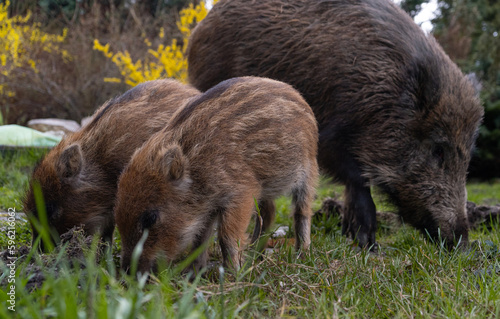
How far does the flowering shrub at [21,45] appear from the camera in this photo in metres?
7.70

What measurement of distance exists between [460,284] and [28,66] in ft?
27.2

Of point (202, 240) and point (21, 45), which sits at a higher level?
point (202, 240)

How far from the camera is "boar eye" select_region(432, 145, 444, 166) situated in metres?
4.69

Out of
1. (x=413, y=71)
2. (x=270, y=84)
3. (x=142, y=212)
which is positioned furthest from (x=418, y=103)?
(x=142, y=212)

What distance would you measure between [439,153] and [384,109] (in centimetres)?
62

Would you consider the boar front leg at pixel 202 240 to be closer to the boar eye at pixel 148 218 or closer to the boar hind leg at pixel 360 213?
the boar eye at pixel 148 218

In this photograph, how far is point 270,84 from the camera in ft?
12.6

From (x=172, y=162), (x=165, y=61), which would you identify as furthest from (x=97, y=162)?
(x=165, y=61)

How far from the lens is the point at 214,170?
10.6 feet

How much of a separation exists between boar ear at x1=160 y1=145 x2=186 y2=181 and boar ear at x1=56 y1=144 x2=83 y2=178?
78 cm

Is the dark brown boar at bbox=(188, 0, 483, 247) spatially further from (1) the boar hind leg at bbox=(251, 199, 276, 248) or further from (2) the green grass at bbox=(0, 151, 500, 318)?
(2) the green grass at bbox=(0, 151, 500, 318)

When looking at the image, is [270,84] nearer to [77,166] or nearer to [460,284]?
[77,166]

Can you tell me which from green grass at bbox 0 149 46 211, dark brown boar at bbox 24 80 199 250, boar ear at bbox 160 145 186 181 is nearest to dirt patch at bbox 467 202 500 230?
dark brown boar at bbox 24 80 199 250

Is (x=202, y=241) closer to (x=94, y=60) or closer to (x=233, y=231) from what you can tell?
(x=233, y=231)
